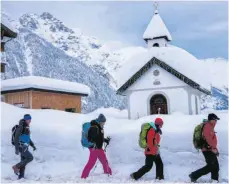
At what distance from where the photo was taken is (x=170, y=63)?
71.5 ft

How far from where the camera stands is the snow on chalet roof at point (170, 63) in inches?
843

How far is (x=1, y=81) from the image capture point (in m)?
24.2

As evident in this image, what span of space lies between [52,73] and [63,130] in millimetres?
187931

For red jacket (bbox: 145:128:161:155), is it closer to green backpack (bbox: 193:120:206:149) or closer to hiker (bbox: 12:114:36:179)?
green backpack (bbox: 193:120:206:149)

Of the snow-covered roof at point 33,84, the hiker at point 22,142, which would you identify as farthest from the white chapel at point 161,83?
the hiker at point 22,142

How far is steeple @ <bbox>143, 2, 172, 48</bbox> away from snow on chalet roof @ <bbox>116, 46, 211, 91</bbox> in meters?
1.28

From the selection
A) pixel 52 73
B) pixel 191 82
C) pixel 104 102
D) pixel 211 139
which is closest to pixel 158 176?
pixel 211 139

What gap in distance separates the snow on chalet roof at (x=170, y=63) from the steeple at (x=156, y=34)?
50.3 inches

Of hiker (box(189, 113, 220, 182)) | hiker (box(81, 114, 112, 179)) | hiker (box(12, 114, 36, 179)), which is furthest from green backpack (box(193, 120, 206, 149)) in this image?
hiker (box(12, 114, 36, 179))

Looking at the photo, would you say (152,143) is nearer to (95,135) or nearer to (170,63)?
(95,135)

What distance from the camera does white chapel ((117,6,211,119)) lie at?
69.7 ft

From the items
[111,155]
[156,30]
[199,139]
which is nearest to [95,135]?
[199,139]

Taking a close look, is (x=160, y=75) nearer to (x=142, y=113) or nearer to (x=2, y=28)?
(x=142, y=113)

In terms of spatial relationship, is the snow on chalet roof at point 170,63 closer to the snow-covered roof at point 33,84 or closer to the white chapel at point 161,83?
the white chapel at point 161,83
